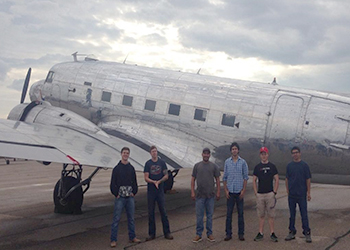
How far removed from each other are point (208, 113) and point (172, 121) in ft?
3.94

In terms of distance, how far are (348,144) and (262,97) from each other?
8.88ft

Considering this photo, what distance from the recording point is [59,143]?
27.7 ft

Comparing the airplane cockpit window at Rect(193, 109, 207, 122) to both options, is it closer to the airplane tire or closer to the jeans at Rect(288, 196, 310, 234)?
the airplane tire

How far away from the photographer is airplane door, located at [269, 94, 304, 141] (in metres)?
10.3

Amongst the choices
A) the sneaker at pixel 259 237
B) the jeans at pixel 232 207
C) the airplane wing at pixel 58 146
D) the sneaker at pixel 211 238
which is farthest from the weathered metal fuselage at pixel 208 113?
the sneaker at pixel 259 237

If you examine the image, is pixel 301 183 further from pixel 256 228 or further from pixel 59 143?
pixel 59 143

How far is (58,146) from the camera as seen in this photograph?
8.13 m

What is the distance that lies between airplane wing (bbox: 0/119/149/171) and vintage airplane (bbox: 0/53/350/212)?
0.03 meters

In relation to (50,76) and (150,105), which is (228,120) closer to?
(150,105)

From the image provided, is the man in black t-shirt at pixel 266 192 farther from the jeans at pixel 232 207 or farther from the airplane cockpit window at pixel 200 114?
the airplane cockpit window at pixel 200 114

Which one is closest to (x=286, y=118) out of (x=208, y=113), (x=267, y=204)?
(x=208, y=113)

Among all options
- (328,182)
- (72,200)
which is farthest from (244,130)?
(72,200)

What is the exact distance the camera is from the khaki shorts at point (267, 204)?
24.9ft

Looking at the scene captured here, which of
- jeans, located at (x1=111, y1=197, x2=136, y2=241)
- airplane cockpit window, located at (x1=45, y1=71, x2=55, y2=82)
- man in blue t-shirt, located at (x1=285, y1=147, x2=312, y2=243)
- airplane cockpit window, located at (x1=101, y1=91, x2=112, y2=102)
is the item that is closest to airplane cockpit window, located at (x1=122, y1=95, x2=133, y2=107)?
airplane cockpit window, located at (x1=101, y1=91, x2=112, y2=102)
